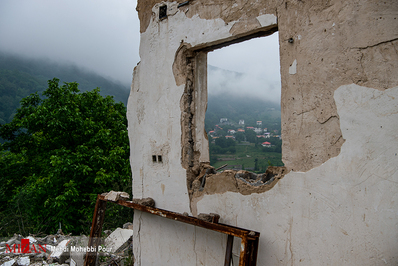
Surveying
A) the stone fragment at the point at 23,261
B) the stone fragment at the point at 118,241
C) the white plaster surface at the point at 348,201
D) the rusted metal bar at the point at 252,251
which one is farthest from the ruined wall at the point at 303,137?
the stone fragment at the point at 23,261

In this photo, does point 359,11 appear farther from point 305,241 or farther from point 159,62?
point 159,62

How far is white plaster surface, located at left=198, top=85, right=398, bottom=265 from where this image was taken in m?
1.90

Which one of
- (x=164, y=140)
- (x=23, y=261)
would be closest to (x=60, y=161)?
(x=23, y=261)

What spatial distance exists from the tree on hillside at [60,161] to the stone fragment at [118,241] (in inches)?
86.5

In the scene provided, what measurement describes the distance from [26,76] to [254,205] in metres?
33.1

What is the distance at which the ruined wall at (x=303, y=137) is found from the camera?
6.36ft

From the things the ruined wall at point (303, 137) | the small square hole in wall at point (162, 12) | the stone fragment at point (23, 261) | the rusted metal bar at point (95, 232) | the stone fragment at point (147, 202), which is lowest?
the stone fragment at point (23, 261)

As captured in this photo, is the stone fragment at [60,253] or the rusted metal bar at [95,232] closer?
the rusted metal bar at [95,232]

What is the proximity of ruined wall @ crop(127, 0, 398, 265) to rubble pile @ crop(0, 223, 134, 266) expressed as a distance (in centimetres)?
208

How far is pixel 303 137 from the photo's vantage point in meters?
2.30

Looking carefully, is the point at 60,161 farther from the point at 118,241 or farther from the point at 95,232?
the point at 95,232

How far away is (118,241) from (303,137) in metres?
4.95

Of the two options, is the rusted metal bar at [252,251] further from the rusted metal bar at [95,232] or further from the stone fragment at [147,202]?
the rusted metal bar at [95,232]

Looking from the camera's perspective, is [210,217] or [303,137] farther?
[210,217]
